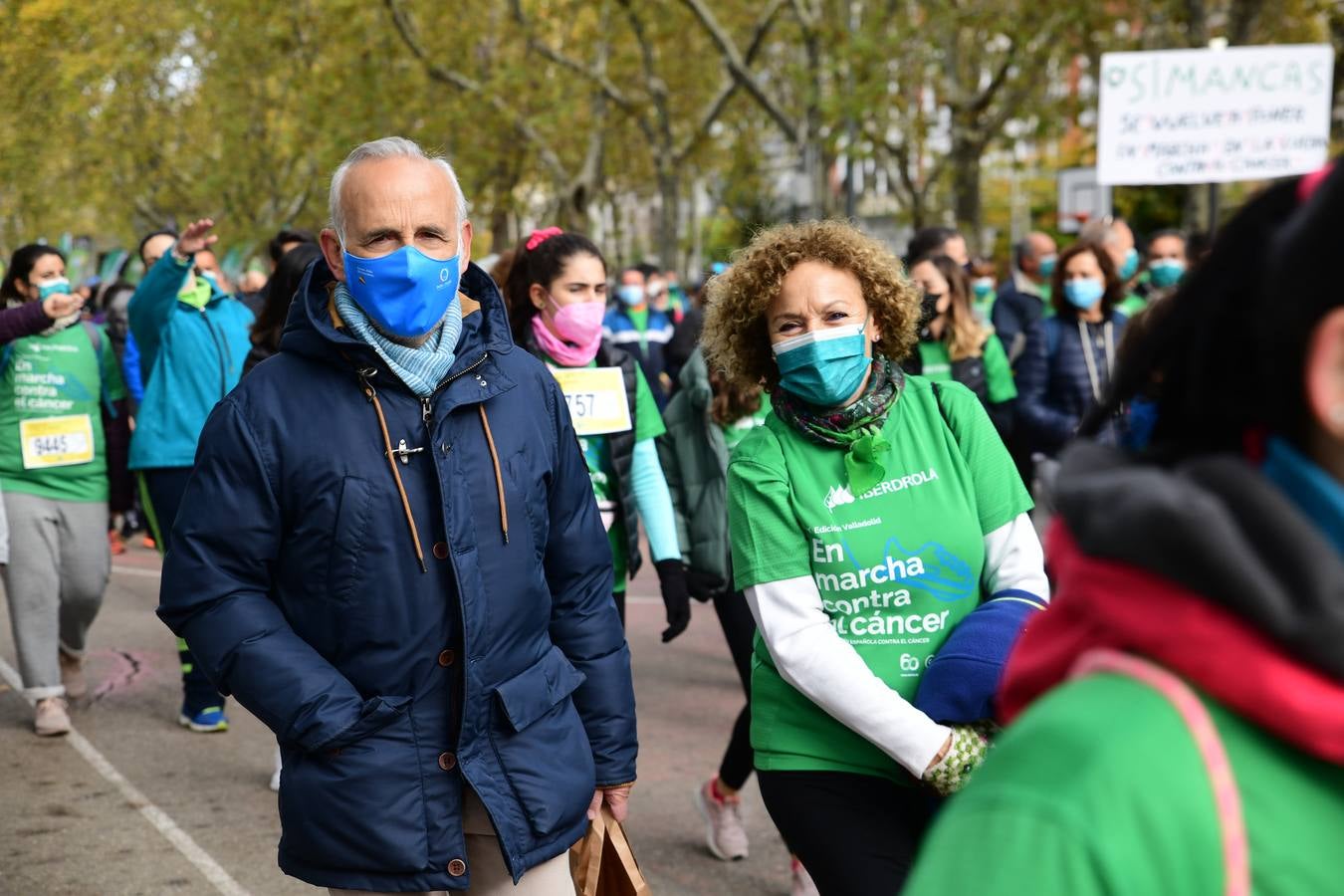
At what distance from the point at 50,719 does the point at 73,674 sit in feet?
2.34

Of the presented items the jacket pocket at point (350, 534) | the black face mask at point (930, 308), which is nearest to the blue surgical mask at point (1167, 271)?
the black face mask at point (930, 308)

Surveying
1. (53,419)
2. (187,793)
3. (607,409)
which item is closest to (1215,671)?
(607,409)

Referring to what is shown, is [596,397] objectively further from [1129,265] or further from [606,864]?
[1129,265]

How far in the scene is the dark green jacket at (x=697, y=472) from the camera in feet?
18.2

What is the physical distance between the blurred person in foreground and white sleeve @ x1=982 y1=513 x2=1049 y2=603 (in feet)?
6.61

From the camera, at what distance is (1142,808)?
3.40 feet

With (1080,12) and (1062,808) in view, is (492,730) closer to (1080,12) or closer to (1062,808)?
(1062,808)

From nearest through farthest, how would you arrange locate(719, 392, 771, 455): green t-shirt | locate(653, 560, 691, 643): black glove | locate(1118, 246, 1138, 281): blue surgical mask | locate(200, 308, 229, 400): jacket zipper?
locate(653, 560, 691, 643): black glove → locate(719, 392, 771, 455): green t-shirt → locate(200, 308, 229, 400): jacket zipper → locate(1118, 246, 1138, 281): blue surgical mask

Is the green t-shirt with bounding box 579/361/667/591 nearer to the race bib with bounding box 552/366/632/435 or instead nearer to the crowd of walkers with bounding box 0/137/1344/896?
the race bib with bounding box 552/366/632/435

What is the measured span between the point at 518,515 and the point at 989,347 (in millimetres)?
5070

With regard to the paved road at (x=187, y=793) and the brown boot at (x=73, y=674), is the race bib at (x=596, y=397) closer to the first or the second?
the paved road at (x=187, y=793)

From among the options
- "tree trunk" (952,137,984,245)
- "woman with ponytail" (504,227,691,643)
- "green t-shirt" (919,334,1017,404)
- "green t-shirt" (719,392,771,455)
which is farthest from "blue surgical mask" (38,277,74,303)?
"tree trunk" (952,137,984,245)

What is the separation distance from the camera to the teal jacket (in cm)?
686

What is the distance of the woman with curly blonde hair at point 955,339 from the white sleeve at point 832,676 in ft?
14.7
